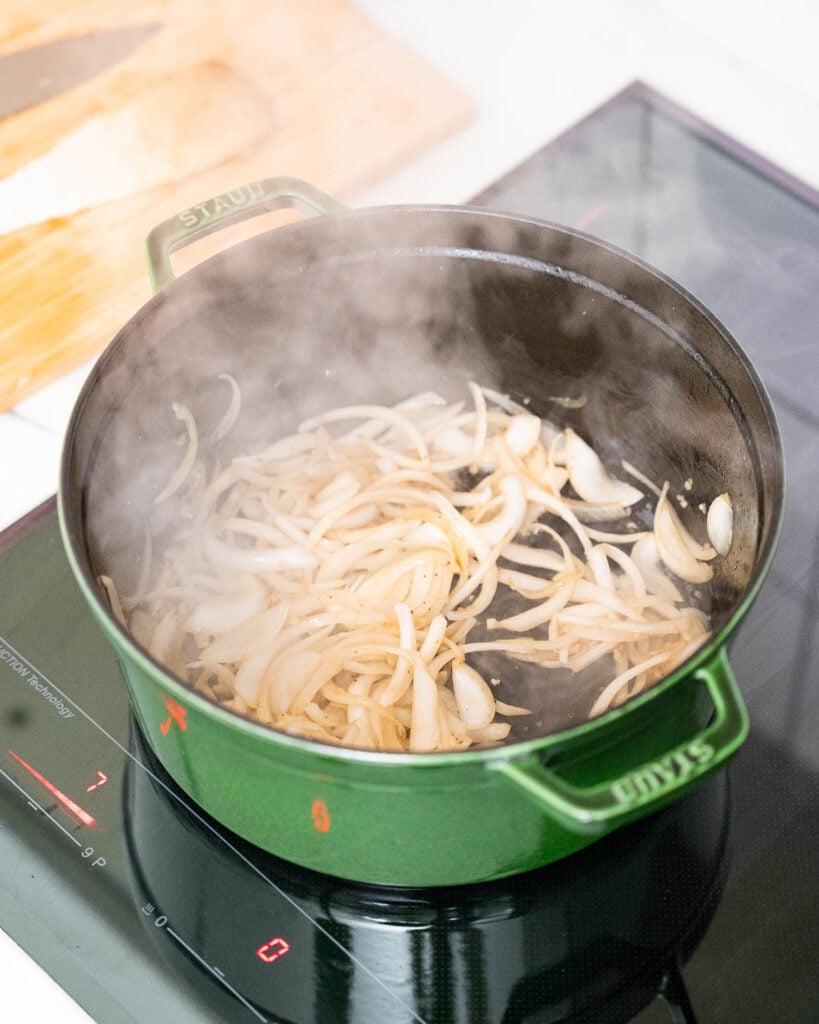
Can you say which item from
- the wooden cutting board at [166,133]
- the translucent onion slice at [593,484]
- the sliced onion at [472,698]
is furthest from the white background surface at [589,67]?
the sliced onion at [472,698]

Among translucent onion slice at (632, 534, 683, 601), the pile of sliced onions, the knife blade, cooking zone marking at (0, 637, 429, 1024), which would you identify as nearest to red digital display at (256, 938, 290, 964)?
cooking zone marking at (0, 637, 429, 1024)

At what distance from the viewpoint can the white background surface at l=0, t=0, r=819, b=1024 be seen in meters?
1.45

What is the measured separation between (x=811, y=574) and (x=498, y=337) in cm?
38

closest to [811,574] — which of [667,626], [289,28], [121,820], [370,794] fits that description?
[667,626]

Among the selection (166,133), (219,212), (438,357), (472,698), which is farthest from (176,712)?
(166,133)

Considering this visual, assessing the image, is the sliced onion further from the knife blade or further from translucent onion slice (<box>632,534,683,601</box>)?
the knife blade

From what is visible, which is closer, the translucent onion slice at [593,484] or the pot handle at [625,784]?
the pot handle at [625,784]

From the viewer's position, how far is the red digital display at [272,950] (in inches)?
35.7

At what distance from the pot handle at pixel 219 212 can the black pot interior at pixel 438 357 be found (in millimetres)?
35

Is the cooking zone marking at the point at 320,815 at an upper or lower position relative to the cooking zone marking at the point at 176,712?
lower

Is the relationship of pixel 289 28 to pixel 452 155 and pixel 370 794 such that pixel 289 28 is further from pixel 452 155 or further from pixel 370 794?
pixel 370 794

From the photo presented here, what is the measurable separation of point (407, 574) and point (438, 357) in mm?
264

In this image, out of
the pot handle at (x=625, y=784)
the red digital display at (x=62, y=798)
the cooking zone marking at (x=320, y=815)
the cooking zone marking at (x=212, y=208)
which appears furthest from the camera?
the cooking zone marking at (x=212, y=208)

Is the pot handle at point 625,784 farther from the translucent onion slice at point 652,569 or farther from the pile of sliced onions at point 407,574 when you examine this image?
the translucent onion slice at point 652,569
